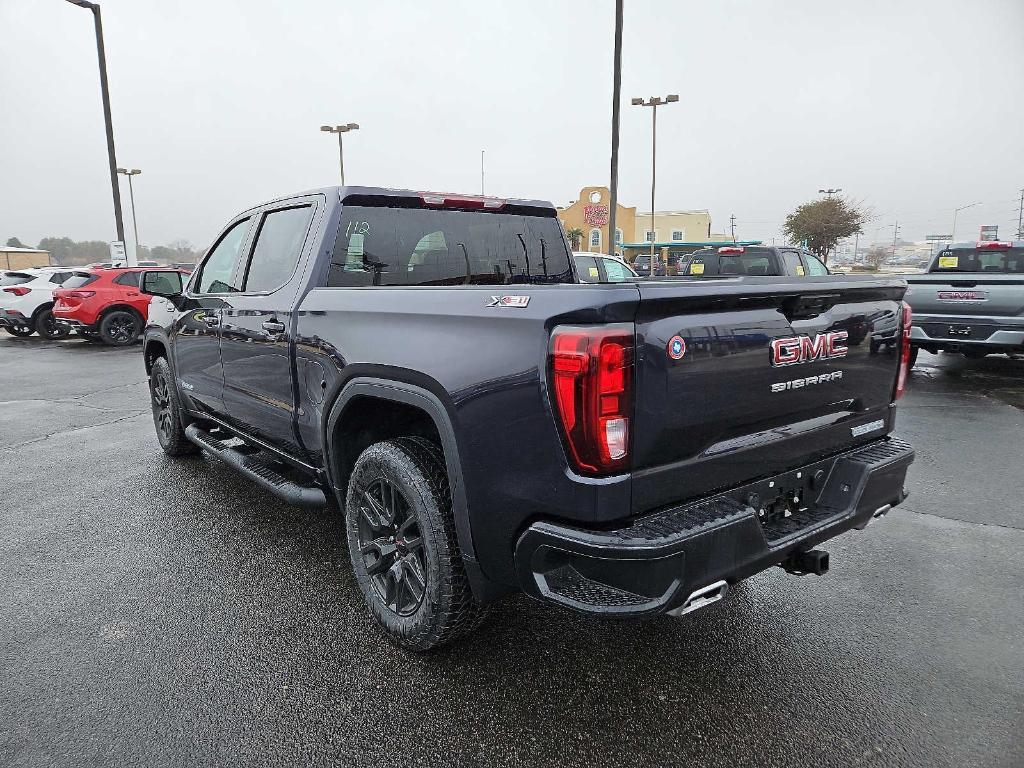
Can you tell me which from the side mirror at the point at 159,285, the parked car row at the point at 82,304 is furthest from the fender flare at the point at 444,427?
the parked car row at the point at 82,304

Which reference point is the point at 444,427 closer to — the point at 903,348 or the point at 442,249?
the point at 442,249

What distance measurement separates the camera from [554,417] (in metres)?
2.00

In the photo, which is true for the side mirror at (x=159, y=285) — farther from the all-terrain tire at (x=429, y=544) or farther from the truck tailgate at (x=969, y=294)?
the truck tailgate at (x=969, y=294)

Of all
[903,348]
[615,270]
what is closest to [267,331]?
[903,348]

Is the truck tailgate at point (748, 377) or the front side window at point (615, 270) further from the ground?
the front side window at point (615, 270)

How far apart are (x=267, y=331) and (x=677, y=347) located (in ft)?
7.65

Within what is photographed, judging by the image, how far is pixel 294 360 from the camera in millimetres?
3301

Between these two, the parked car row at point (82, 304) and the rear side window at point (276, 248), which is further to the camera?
the parked car row at point (82, 304)

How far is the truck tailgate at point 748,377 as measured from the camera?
6.63 feet

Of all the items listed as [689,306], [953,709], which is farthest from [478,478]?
[953,709]

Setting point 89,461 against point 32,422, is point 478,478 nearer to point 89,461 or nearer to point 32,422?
point 89,461

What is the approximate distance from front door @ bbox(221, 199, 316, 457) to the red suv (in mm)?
11274

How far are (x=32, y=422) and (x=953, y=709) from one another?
27.5ft

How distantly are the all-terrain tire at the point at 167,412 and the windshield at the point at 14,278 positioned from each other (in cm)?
1291
